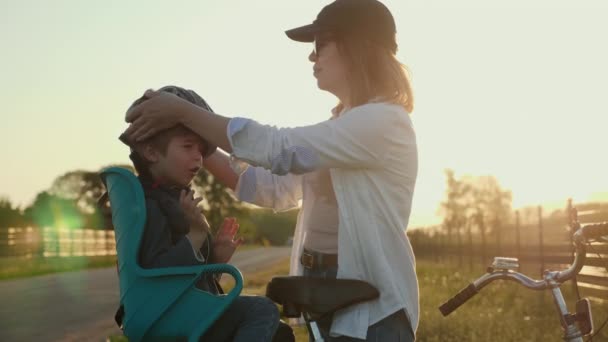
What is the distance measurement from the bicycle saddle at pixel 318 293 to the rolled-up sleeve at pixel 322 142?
422 millimetres

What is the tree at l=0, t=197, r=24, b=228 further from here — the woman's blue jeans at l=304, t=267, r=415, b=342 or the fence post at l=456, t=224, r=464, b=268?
the woman's blue jeans at l=304, t=267, r=415, b=342

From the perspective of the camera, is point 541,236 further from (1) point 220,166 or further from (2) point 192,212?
(2) point 192,212

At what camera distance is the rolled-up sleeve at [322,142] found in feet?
9.77

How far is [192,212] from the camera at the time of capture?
3.09 m

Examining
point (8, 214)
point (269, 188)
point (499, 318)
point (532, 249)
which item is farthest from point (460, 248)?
point (8, 214)

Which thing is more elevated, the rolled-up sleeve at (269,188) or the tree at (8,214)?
the rolled-up sleeve at (269,188)

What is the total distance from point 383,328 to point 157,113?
1.14 metres

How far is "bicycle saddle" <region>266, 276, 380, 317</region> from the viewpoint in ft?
10.2

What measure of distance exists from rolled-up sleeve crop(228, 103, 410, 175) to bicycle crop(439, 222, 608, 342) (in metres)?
0.88

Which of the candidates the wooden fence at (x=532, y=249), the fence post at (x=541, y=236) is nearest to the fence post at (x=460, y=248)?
the wooden fence at (x=532, y=249)

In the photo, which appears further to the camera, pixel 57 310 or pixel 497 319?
pixel 57 310

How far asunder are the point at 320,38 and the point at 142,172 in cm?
88

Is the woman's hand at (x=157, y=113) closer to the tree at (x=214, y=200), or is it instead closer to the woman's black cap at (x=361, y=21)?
the woman's black cap at (x=361, y=21)

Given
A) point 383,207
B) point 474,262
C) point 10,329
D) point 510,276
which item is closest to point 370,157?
point 383,207
